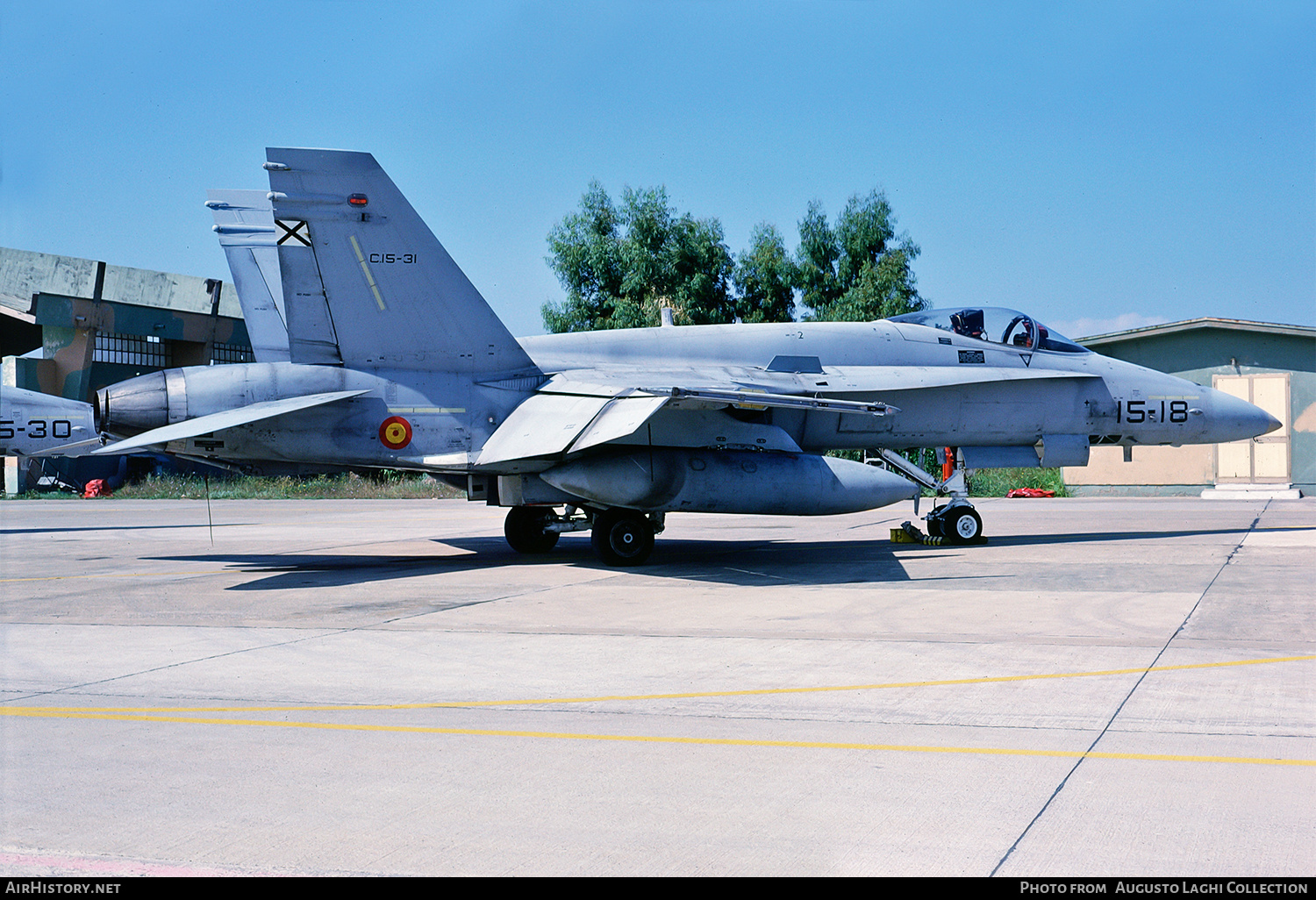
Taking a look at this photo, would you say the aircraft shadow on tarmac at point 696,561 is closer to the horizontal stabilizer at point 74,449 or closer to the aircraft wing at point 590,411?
the aircraft wing at point 590,411

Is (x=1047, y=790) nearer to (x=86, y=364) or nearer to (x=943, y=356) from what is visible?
(x=943, y=356)

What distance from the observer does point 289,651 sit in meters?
7.80

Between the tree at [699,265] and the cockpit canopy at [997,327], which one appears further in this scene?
the tree at [699,265]

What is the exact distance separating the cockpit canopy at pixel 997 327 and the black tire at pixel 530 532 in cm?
588

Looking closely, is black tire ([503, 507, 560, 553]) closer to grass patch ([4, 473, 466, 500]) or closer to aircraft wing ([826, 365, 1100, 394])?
aircraft wing ([826, 365, 1100, 394])

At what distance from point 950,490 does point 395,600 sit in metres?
8.76

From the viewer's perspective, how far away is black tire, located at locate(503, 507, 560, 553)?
51.6 feet

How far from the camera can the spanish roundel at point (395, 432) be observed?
13.3 m

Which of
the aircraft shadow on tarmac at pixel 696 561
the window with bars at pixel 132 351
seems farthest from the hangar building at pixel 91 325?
the aircraft shadow on tarmac at pixel 696 561

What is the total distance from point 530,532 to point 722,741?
35.2ft

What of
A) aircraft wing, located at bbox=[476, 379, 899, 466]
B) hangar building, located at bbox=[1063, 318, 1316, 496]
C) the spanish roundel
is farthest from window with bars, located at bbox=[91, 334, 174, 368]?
hangar building, located at bbox=[1063, 318, 1316, 496]

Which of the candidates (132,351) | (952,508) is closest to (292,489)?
(132,351)

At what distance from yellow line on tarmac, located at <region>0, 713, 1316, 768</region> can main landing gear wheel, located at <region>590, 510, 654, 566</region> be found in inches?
320
